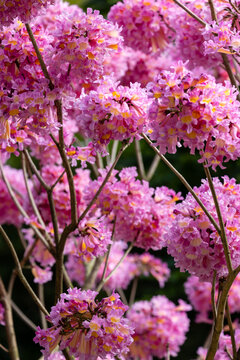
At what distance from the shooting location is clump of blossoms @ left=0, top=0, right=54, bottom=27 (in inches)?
63.2

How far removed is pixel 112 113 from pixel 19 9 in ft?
1.24

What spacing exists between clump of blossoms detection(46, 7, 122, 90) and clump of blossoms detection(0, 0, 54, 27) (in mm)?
72

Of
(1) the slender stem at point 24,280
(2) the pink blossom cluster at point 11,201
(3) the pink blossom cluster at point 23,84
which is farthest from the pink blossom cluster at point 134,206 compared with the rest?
(2) the pink blossom cluster at point 11,201

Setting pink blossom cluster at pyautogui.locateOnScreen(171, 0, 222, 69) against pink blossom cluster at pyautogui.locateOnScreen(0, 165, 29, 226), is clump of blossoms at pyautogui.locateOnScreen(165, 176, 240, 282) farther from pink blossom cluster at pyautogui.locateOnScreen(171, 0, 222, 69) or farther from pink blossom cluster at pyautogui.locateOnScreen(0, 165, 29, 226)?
pink blossom cluster at pyautogui.locateOnScreen(0, 165, 29, 226)

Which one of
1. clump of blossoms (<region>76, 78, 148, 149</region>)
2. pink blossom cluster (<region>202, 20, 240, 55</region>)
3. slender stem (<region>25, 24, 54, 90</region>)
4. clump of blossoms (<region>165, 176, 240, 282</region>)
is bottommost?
clump of blossoms (<region>165, 176, 240, 282</region>)

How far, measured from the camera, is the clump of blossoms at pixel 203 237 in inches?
67.6

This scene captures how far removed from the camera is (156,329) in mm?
3303

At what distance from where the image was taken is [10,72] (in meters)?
1.75

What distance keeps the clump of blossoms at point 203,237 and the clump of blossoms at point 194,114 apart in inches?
9.8

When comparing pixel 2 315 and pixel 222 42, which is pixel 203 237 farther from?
pixel 2 315

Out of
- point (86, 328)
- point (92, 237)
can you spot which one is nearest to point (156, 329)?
point (92, 237)

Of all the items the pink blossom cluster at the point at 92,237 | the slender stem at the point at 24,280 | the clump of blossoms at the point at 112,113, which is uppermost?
the clump of blossoms at the point at 112,113

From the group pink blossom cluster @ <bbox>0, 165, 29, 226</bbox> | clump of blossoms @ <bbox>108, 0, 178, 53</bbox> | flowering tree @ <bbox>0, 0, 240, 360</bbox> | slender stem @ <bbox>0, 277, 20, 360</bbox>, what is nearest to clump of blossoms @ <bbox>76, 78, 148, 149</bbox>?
flowering tree @ <bbox>0, 0, 240, 360</bbox>

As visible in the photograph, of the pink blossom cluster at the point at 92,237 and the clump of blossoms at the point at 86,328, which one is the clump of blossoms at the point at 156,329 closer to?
the pink blossom cluster at the point at 92,237
